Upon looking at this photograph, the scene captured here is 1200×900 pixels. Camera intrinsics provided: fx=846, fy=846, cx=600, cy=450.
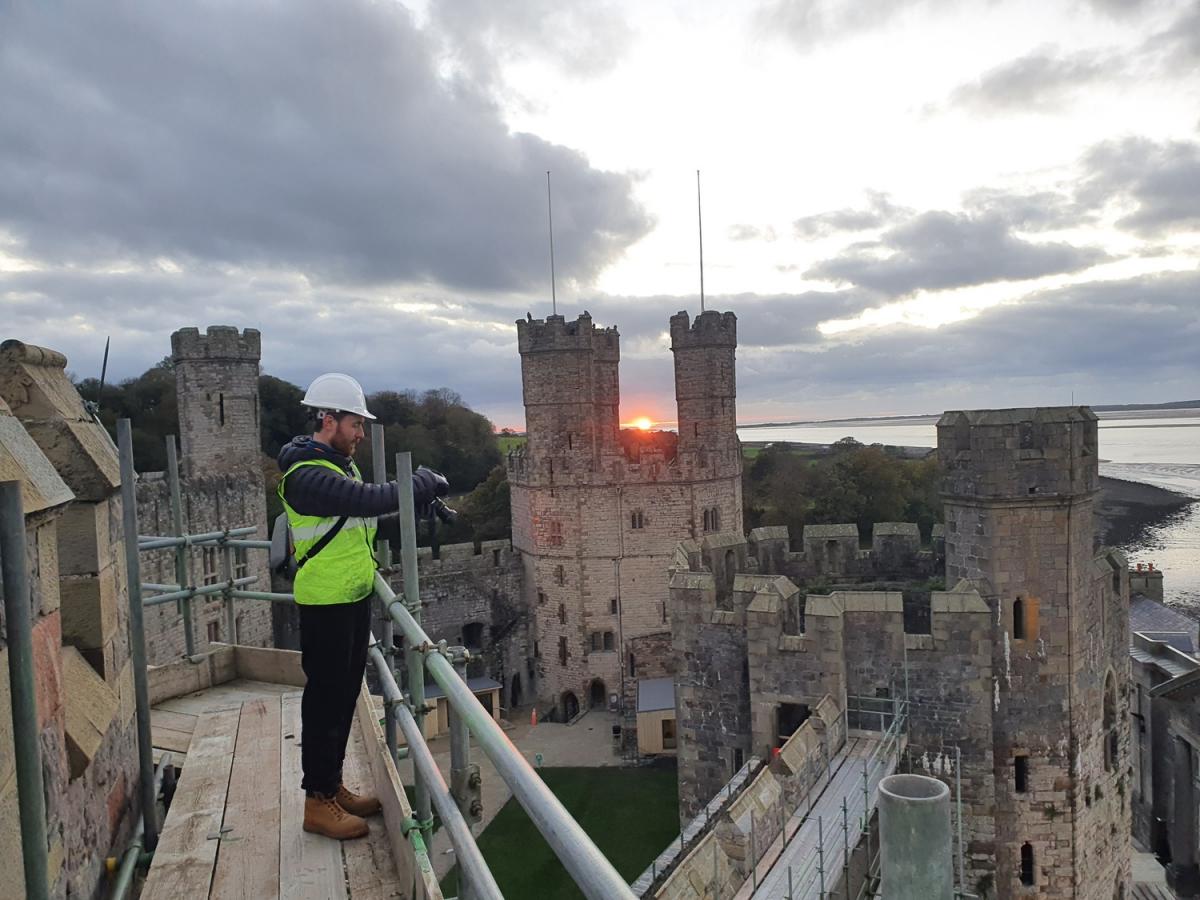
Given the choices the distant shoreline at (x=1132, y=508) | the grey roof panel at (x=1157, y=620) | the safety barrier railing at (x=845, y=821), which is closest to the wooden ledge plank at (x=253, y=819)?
the safety barrier railing at (x=845, y=821)

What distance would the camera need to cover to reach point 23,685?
1630 mm

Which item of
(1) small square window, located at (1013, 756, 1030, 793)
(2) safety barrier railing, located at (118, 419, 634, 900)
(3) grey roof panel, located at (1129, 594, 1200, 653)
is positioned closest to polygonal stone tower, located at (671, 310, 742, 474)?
(3) grey roof panel, located at (1129, 594, 1200, 653)

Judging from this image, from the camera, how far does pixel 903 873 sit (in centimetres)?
131

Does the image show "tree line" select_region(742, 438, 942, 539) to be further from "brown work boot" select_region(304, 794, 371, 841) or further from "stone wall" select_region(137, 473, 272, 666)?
"brown work boot" select_region(304, 794, 371, 841)

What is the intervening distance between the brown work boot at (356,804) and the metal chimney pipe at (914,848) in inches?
117

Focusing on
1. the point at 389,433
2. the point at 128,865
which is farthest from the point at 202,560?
the point at 389,433

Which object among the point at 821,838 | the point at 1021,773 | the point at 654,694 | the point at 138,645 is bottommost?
the point at 654,694

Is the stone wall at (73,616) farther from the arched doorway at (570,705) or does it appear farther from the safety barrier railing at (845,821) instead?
the arched doorway at (570,705)

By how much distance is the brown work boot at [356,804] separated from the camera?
12.3ft

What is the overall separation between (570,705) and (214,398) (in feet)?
48.3

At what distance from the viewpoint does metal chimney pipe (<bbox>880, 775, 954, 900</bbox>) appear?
129 cm

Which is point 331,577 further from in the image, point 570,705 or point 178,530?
point 570,705

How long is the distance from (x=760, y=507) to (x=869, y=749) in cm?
3410

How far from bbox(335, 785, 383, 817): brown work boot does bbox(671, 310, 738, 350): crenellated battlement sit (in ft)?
84.5
